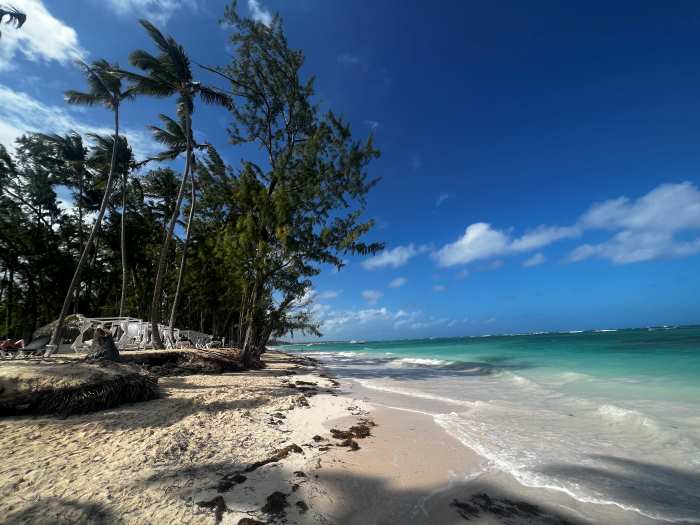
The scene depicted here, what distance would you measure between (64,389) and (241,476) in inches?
147

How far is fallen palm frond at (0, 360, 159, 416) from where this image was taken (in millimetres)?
4453

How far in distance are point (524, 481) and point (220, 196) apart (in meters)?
17.0

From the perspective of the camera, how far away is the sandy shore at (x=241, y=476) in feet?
8.61

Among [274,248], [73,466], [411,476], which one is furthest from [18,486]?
[274,248]

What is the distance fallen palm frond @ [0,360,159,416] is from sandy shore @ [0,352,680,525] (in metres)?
0.25

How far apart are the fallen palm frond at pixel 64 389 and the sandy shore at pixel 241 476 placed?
253mm

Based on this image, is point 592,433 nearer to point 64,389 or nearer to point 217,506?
point 217,506

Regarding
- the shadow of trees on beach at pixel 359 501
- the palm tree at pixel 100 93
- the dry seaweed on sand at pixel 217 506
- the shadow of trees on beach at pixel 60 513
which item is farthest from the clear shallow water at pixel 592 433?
the palm tree at pixel 100 93

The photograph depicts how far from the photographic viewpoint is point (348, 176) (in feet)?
46.5

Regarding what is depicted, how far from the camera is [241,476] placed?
10.6 feet

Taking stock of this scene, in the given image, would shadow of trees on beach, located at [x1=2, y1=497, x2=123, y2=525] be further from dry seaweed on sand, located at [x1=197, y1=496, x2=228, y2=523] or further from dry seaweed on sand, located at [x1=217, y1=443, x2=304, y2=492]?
dry seaweed on sand, located at [x1=217, y1=443, x2=304, y2=492]

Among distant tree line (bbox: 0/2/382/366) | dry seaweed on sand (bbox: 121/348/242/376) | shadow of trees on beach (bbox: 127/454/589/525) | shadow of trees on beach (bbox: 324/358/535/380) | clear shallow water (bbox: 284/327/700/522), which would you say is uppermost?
distant tree line (bbox: 0/2/382/366)

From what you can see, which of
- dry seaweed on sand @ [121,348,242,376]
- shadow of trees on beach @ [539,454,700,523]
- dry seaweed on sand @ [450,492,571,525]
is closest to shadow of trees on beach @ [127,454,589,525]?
dry seaweed on sand @ [450,492,571,525]

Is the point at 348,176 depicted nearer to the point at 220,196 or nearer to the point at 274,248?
the point at 274,248
